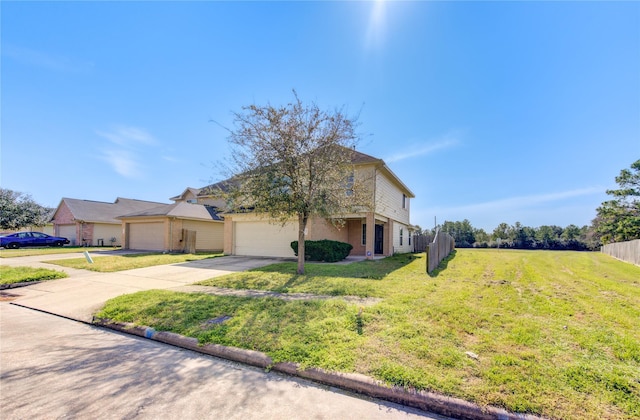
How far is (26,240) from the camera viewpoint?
2331cm

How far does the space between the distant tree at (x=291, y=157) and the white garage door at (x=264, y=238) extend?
607 centimetres

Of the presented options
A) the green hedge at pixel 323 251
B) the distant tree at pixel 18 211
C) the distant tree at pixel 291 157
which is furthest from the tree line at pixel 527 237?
the distant tree at pixel 18 211

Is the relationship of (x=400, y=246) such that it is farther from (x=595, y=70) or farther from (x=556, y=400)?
(x=556, y=400)

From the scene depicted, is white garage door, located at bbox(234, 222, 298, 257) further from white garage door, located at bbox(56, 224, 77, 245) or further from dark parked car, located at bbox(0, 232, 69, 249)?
white garage door, located at bbox(56, 224, 77, 245)

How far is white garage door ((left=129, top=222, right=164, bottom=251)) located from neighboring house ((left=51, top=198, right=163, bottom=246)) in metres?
4.46

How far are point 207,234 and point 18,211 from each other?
2293 cm

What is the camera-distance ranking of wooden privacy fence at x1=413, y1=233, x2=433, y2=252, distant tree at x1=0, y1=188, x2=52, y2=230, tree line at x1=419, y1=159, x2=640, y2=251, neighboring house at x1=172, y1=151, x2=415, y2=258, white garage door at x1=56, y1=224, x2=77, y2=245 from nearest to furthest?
neighboring house at x1=172, y1=151, x2=415, y2=258
wooden privacy fence at x1=413, y1=233, x2=433, y2=252
white garage door at x1=56, y1=224, x2=77, y2=245
distant tree at x1=0, y1=188, x2=52, y2=230
tree line at x1=419, y1=159, x2=640, y2=251

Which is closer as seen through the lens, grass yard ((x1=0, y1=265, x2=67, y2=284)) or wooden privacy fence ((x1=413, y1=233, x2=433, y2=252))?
grass yard ((x1=0, y1=265, x2=67, y2=284))

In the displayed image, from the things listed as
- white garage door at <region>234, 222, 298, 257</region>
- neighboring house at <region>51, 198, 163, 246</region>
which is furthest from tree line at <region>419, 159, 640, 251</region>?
neighboring house at <region>51, 198, 163, 246</region>

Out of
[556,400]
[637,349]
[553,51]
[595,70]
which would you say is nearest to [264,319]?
[556,400]

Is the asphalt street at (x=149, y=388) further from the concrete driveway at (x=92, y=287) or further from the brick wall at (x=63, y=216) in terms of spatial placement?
the brick wall at (x=63, y=216)

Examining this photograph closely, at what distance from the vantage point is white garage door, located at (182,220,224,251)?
832 inches

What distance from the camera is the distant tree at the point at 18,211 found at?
2795cm

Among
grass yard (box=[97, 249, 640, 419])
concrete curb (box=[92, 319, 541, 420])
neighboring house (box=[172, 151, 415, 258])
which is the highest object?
neighboring house (box=[172, 151, 415, 258])
